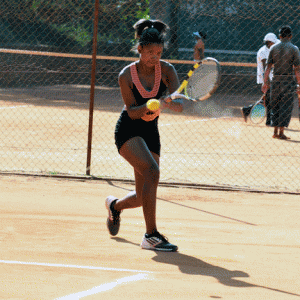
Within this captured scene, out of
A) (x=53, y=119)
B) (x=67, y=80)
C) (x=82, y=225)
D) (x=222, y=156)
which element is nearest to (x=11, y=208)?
(x=82, y=225)

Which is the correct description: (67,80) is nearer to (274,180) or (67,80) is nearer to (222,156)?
(222,156)

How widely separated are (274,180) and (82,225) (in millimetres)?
3107

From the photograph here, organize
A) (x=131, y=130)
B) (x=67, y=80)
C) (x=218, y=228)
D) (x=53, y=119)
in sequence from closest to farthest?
1. (x=131, y=130)
2. (x=218, y=228)
3. (x=53, y=119)
4. (x=67, y=80)

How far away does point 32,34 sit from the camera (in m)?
23.0

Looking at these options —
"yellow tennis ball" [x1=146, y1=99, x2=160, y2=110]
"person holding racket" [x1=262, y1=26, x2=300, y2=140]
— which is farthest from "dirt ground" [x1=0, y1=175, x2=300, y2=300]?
"person holding racket" [x1=262, y1=26, x2=300, y2=140]

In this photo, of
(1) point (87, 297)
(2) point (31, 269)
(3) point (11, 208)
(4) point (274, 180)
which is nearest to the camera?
(1) point (87, 297)

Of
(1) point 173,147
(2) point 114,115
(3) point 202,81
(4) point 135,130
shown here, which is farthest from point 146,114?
(2) point 114,115

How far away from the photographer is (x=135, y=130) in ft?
15.4

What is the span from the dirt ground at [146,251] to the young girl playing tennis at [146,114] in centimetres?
30

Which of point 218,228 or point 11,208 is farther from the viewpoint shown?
point 11,208

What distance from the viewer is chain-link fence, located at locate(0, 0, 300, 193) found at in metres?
7.91

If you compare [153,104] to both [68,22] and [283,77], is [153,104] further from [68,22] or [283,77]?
[68,22]

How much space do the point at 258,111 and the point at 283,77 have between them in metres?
1.25

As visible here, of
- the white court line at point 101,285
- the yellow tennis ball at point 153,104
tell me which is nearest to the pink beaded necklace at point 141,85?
the yellow tennis ball at point 153,104
